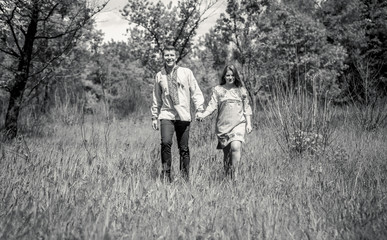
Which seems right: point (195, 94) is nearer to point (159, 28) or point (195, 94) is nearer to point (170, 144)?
point (170, 144)

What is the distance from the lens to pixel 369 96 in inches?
288

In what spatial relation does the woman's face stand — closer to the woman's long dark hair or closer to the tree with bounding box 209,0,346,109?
the woman's long dark hair

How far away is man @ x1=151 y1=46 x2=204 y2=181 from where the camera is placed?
3480 mm

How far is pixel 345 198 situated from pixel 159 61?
12.1 metres

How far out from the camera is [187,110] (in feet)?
11.9

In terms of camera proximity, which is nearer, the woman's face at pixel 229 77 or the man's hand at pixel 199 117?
the man's hand at pixel 199 117

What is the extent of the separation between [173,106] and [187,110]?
7.1 inches

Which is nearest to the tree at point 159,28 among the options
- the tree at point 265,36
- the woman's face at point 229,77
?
the tree at point 265,36

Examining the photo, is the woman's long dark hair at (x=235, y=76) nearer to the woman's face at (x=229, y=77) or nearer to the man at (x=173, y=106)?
the woman's face at (x=229, y=77)

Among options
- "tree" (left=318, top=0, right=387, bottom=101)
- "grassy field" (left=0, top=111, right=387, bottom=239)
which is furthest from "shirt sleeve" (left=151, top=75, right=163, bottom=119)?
"tree" (left=318, top=0, right=387, bottom=101)

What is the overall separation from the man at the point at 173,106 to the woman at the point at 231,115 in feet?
0.78

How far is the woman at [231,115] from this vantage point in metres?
3.56

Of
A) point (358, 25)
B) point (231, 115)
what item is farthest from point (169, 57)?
point (358, 25)

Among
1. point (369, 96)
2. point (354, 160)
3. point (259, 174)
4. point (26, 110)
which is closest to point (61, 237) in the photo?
point (259, 174)
